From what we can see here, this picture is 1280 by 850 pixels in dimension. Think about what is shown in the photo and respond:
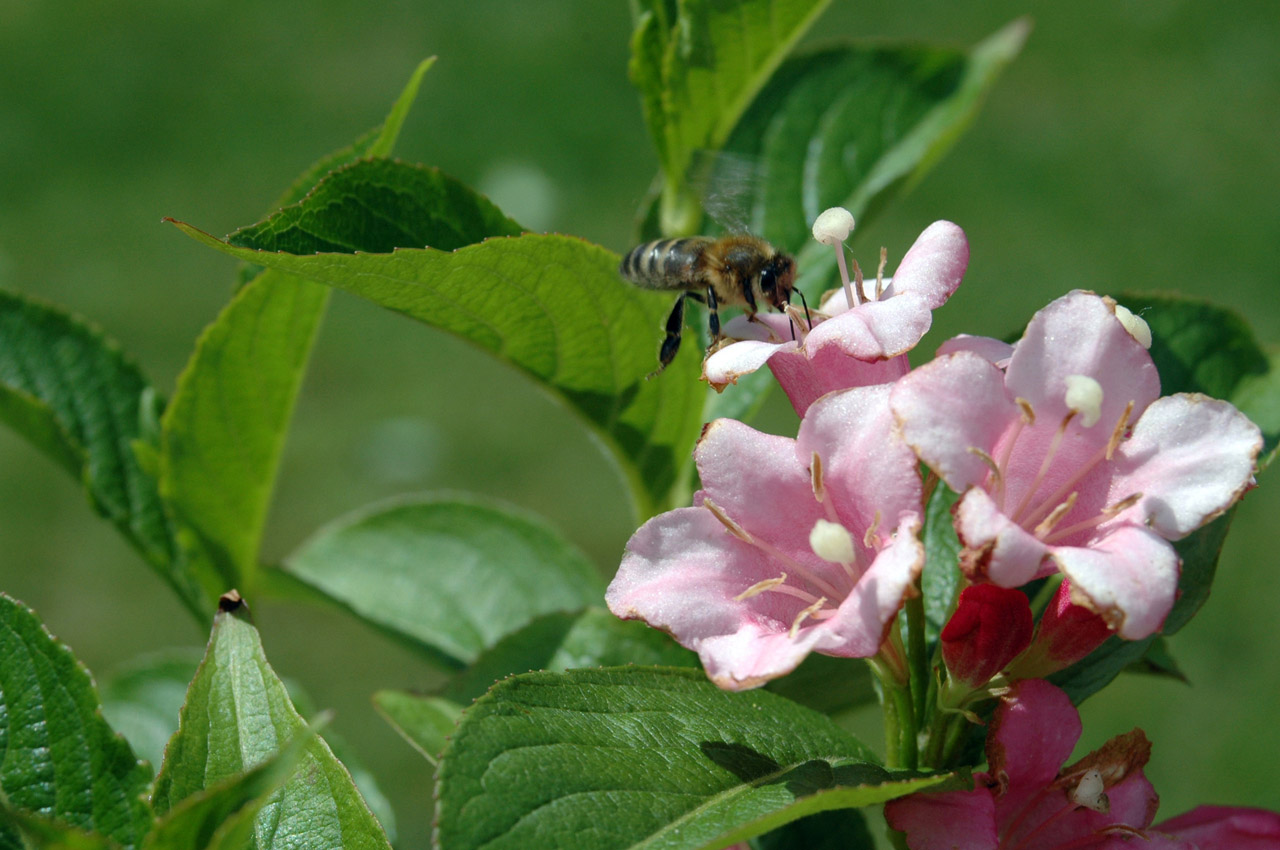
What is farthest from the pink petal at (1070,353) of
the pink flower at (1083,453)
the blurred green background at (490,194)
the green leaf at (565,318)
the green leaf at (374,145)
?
the blurred green background at (490,194)

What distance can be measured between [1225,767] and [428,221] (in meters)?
4.29

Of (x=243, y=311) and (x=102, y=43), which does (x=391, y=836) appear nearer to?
(x=243, y=311)

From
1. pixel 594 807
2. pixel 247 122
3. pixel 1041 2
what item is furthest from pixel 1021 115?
pixel 594 807

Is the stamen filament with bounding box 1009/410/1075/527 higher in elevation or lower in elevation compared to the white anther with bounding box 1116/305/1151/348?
lower

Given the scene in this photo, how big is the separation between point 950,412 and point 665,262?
82 centimetres

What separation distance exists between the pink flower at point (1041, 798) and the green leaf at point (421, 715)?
525mm

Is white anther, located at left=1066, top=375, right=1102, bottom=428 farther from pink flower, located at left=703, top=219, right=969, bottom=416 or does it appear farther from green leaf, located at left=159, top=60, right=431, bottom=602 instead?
green leaf, located at left=159, top=60, right=431, bottom=602

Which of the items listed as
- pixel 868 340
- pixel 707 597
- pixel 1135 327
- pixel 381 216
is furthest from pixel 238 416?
pixel 1135 327

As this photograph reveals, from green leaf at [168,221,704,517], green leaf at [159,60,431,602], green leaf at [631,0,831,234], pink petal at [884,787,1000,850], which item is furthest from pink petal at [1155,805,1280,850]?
green leaf at [159,60,431,602]

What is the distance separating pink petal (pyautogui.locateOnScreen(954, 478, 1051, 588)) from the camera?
107 cm

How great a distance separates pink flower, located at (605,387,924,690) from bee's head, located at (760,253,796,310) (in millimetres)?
585

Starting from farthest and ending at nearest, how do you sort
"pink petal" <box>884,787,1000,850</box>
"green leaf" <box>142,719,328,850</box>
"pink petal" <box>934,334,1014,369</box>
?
"pink petal" <box>934,334,1014,369</box> → "pink petal" <box>884,787,1000,850</box> → "green leaf" <box>142,719,328,850</box>

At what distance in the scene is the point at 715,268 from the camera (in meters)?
1.88

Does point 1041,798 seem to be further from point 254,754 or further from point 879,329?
point 254,754
